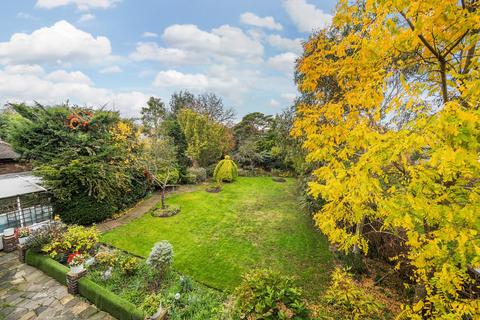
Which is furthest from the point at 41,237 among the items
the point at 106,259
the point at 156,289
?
the point at 156,289

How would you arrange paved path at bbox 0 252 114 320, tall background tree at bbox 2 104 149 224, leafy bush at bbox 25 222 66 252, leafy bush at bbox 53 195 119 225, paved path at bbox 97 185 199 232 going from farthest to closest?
paved path at bbox 97 185 199 232, leafy bush at bbox 53 195 119 225, tall background tree at bbox 2 104 149 224, leafy bush at bbox 25 222 66 252, paved path at bbox 0 252 114 320

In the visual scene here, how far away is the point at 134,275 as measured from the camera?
23.3 feet

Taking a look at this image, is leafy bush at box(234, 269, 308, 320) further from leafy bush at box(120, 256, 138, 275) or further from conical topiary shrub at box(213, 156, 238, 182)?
conical topiary shrub at box(213, 156, 238, 182)

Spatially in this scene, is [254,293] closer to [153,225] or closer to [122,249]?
[122,249]

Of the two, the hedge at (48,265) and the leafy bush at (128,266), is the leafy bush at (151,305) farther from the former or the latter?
the hedge at (48,265)

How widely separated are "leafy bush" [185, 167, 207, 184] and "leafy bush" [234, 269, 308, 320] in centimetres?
1609

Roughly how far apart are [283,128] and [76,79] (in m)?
18.8

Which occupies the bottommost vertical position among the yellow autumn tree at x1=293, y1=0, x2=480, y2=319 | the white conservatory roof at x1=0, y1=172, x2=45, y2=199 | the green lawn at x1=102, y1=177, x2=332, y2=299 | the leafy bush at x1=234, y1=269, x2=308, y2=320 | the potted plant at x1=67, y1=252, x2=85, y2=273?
the green lawn at x1=102, y1=177, x2=332, y2=299

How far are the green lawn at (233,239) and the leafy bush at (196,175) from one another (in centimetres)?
445

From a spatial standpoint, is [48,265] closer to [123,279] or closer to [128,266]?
[123,279]

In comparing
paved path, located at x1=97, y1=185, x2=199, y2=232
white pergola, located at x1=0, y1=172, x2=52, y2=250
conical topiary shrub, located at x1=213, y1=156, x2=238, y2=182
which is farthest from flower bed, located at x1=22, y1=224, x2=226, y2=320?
conical topiary shrub, located at x1=213, y1=156, x2=238, y2=182

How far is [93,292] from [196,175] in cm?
1478

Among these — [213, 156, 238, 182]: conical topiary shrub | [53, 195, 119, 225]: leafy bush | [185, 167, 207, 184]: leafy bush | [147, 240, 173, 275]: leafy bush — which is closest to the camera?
[147, 240, 173, 275]: leafy bush

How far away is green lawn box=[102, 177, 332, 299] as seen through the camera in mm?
7723
